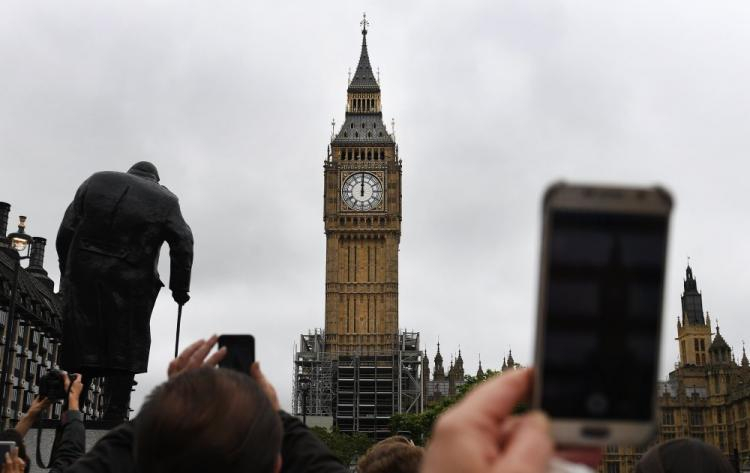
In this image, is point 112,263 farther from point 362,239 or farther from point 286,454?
point 362,239

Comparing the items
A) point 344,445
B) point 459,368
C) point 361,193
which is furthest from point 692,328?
point 344,445

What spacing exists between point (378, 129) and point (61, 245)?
3160 inches

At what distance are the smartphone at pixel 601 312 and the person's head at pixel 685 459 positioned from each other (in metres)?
2.35

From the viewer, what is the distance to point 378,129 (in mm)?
88312

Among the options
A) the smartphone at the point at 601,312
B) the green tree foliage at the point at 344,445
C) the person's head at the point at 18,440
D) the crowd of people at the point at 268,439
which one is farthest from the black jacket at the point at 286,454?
the green tree foliage at the point at 344,445

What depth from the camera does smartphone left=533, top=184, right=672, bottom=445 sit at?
133cm

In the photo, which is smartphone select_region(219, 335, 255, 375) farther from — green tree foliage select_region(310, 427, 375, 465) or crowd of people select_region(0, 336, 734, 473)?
green tree foliage select_region(310, 427, 375, 465)

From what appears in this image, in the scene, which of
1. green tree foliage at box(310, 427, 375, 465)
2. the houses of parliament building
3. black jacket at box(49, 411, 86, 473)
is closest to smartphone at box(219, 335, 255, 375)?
black jacket at box(49, 411, 86, 473)

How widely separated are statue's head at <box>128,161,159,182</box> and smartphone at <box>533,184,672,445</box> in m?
8.37

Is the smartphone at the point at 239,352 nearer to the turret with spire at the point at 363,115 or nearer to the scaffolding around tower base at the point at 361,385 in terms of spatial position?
the scaffolding around tower base at the point at 361,385

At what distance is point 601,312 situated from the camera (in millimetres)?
1373

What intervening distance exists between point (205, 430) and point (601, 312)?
99 centimetres

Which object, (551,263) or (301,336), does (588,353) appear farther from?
(301,336)

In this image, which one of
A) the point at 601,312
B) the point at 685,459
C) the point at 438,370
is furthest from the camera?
the point at 438,370
